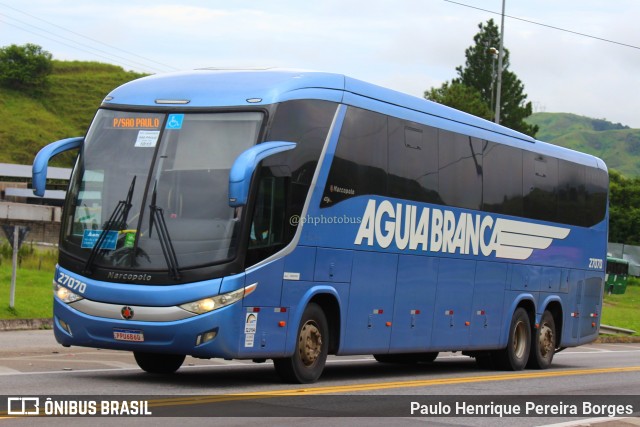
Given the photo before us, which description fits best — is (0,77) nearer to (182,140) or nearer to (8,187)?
(8,187)

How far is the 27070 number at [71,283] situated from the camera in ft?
44.9

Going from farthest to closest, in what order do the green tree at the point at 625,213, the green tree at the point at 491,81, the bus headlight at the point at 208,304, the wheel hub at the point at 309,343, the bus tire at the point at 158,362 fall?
the green tree at the point at 625,213
the green tree at the point at 491,81
the bus tire at the point at 158,362
the wheel hub at the point at 309,343
the bus headlight at the point at 208,304

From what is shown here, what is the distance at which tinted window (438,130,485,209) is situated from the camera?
18.4 meters

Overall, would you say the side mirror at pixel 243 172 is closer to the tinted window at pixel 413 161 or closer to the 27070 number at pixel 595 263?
the tinted window at pixel 413 161

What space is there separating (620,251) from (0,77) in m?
96.1

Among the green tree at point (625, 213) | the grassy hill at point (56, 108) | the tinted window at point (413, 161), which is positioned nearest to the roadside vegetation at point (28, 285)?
the tinted window at point (413, 161)

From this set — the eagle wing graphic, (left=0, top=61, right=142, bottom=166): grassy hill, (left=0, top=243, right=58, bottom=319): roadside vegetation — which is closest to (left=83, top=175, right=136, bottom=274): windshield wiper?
the eagle wing graphic

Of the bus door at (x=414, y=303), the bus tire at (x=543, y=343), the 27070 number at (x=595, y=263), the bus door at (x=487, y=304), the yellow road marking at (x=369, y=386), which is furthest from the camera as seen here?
the 27070 number at (x=595, y=263)

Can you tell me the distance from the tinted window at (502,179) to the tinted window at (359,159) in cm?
400

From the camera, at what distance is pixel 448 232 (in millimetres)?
18547

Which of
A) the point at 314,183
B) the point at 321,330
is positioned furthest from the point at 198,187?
the point at 321,330

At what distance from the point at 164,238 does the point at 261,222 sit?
1.14m

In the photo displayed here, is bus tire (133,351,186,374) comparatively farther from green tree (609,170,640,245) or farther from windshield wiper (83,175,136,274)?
green tree (609,170,640,245)

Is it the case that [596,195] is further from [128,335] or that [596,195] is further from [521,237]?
[128,335]
